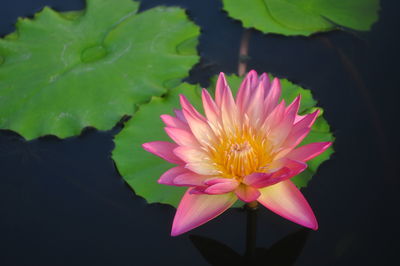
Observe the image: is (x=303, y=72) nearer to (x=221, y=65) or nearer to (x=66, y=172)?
(x=221, y=65)

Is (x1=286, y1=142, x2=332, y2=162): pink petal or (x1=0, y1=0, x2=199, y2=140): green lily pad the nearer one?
(x1=286, y1=142, x2=332, y2=162): pink petal

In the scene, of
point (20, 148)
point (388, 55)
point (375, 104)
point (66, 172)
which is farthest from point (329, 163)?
point (20, 148)

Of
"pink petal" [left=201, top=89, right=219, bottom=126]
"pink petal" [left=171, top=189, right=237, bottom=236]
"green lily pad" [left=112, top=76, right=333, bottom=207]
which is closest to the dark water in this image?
"green lily pad" [left=112, top=76, right=333, bottom=207]

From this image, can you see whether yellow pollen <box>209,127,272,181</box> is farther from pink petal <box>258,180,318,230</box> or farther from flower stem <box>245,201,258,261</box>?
flower stem <box>245,201,258,261</box>

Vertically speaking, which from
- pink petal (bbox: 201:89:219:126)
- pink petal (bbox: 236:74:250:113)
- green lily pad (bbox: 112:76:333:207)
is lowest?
green lily pad (bbox: 112:76:333:207)

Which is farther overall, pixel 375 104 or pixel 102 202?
pixel 375 104

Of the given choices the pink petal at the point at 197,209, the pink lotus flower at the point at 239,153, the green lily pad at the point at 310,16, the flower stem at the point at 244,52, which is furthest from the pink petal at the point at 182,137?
the green lily pad at the point at 310,16

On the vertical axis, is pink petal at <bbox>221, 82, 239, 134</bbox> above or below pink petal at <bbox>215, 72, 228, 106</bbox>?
below

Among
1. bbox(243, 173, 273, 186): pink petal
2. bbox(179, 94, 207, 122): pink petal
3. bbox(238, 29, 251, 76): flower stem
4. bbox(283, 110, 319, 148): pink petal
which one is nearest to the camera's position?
bbox(243, 173, 273, 186): pink petal
